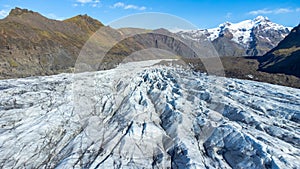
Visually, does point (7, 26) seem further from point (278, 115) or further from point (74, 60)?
point (278, 115)

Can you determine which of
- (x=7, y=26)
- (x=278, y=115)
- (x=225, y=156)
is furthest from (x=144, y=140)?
(x=7, y=26)

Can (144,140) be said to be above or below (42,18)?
below

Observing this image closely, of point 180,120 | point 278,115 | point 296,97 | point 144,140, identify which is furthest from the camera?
point 296,97

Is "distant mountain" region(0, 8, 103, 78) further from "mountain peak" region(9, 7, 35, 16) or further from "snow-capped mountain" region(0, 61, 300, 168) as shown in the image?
"snow-capped mountain" region(0, 61, 300, 168)

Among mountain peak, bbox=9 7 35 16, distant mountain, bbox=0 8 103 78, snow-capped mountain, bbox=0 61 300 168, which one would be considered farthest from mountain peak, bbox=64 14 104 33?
snow-capped mountain, bbox=0 61 300 168

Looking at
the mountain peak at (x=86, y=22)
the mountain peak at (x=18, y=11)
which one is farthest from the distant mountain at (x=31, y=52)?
the mountain peak at (x=86, y=22)

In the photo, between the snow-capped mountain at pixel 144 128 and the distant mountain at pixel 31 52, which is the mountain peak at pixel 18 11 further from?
the snow-capped mountain at pixel 144 128

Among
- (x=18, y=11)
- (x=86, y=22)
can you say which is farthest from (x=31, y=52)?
(x=86, y=22)

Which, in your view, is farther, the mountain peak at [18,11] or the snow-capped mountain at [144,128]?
the mountain peak at [18,11]

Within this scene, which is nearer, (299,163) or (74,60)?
(299,163)
